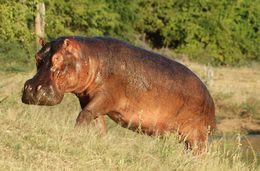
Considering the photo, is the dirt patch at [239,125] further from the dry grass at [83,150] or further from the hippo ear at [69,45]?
the hippo ear at [69,45]

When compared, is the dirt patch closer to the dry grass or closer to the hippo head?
the dry grass

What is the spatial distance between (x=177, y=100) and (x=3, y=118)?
A: 80.4 inches

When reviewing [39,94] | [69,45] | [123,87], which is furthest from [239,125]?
[39,94]

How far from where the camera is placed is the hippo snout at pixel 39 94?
7.87m

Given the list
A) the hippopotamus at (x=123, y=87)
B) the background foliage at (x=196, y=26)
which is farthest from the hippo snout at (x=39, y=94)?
the background foliage at (x=196, y=26)

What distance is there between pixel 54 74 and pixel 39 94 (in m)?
0.28

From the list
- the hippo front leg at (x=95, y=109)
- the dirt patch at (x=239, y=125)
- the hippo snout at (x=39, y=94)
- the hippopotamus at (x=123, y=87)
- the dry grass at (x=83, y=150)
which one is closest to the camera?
the dry grass at (x=83, y=150)

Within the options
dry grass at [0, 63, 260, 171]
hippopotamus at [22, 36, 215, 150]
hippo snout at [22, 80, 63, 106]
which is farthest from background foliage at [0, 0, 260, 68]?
hippo snout at [22, 80, 63, 106]

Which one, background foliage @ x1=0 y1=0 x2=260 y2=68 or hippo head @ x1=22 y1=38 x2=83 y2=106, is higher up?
background foliage @ x1=0 y1=0 x2=260 y2=68

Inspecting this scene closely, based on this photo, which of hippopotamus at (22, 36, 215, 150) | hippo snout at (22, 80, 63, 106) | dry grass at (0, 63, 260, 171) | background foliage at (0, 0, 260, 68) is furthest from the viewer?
background foliage at (0, 0, 260, 68)

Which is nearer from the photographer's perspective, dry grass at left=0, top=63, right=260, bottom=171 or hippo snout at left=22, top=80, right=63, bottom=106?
dry grass at left=0, top=63, right=260, bottom=171

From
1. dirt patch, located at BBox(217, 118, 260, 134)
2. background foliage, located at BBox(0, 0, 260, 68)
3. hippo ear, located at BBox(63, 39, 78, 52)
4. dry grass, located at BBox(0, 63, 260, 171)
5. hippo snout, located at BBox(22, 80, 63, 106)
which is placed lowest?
dirt patch, located at BBox(217, 118, 260, 134)

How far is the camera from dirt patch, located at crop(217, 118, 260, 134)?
24500mm

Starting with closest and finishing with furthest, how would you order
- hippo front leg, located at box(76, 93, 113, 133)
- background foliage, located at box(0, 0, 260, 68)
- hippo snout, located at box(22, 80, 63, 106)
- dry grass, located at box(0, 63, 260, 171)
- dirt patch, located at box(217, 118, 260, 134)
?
1. dry grass, located at box(0, 63, 260, 171)
2. hippo snout, located at box(22, 80, 63, 106)
3. hippo front leg, located at box(76, 93, 113, 133)
4. dirt patch, located at box(217, 118, 260, 134)
5. background foliage, located at box(0, 0, 260, 68)
